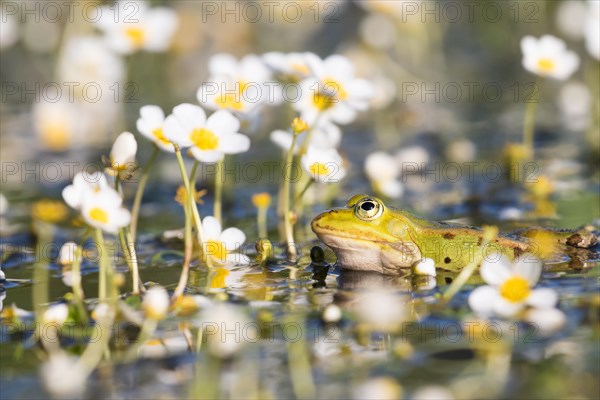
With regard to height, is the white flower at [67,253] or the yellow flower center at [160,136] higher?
the yellow flower center at [160,136]

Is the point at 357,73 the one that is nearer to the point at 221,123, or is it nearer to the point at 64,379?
the point at 221,123

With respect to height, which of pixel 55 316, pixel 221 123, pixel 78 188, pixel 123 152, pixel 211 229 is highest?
pixel 221 123

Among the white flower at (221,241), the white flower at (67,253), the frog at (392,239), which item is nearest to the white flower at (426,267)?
the frog at (392,239)

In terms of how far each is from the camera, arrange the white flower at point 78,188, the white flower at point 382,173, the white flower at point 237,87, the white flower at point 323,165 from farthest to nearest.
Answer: the white flower at point 382,173 < the white flower at point 237,87 < the white flower at point 323,165 < the white flower at point 78,188

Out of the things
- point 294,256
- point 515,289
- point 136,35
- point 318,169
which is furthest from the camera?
point 136,35

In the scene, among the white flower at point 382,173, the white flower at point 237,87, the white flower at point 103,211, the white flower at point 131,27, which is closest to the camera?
the white flower at point 103,211

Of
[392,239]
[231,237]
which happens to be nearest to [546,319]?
[392,239]

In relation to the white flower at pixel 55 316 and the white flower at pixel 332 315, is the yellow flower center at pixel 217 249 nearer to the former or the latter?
the white flower at pixel 332 315
